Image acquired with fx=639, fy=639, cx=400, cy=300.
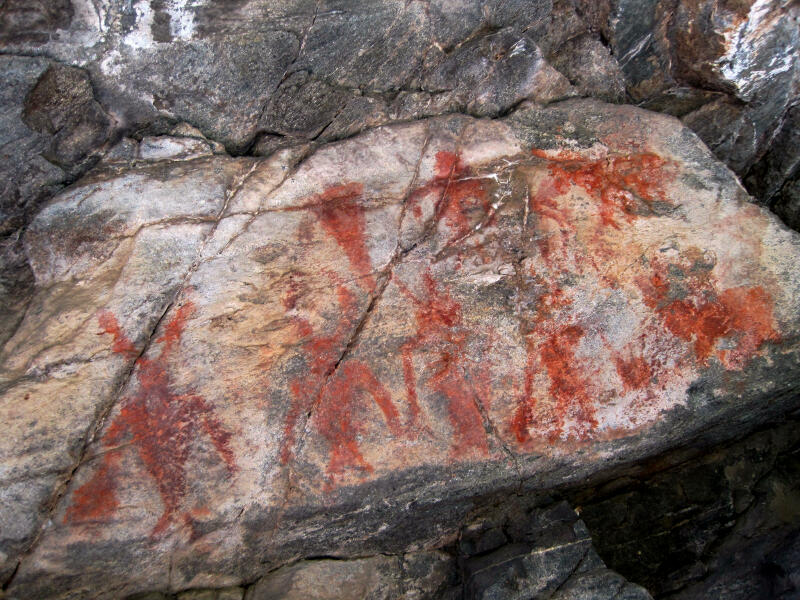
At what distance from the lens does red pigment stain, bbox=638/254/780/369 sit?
2396 millimetres

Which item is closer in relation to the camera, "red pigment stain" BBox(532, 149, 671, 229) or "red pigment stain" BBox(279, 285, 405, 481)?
"red pigment stain" BBox(279, 285, 405, 481)

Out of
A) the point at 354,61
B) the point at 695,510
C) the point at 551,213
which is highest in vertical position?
the point at 354,61

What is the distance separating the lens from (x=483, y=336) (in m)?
2.37

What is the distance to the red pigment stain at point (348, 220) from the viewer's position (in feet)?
7.98

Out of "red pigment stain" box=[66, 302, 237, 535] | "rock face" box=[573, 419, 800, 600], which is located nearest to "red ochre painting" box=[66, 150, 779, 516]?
"red pigment stain" box=[66, 302, 237, 535]

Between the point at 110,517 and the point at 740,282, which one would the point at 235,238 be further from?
the point at 740,282

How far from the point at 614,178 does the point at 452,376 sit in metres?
1.03

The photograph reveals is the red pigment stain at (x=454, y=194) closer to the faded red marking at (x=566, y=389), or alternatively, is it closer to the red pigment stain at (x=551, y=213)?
the red pigment stain at (x=551, y=213)

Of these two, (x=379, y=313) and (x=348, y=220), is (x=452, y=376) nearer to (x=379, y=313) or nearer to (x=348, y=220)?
(x=379, y=313)

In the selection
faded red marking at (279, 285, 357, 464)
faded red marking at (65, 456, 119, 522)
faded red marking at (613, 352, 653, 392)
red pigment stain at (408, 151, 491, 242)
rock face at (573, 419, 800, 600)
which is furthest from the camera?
rock face at (573, 419, 800, 600)

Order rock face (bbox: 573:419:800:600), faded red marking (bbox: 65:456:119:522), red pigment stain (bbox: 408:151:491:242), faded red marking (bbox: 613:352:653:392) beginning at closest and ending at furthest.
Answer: faded red marking (bbox: 65:456:119:522), faded red marking (bbox: 613:352:653:392), red pigment stain (bbox: 408:151:491:242), rock face (bbox: 573:419:800:600)

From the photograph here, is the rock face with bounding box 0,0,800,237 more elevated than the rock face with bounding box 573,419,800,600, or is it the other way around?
the rock face with bounding box 0,0,800,237

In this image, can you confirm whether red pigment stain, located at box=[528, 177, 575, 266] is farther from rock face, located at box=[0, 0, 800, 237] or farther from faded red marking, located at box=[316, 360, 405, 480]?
faded red marking, located at box=[316, 360, 405, 480]

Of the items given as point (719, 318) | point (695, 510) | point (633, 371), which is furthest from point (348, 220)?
point (695, 510)
